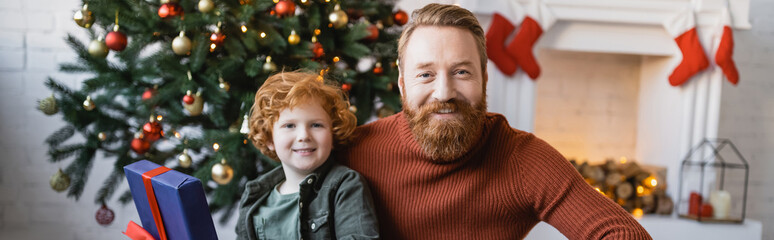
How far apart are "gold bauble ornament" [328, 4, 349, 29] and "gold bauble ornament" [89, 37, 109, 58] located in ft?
2.44

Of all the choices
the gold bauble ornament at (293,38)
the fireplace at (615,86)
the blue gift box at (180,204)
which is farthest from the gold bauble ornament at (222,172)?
the fireplace at (615,86)

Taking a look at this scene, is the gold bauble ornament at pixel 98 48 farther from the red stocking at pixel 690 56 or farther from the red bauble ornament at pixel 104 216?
the red stocking at pixel 690 56

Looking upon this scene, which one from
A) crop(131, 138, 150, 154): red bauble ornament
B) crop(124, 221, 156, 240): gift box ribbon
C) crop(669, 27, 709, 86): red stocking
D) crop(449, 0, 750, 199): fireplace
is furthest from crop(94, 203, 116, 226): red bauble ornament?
crop(669, 27, 709, 86): red stocking

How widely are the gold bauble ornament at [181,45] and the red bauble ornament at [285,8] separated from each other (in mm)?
302

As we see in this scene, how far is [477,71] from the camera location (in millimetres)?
1169

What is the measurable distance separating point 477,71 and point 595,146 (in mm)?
2563

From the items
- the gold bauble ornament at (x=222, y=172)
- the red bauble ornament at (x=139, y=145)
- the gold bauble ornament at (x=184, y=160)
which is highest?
the red bauble ornament at (x=139, y=145)

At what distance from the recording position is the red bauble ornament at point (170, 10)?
1.75m

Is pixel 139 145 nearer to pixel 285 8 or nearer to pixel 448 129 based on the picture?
pixel 285 8

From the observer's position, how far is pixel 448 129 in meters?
1.15

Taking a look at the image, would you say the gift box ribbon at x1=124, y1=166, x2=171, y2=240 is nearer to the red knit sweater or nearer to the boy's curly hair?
the boy's curly hair

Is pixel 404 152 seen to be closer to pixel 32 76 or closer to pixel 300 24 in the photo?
pixel 300 24

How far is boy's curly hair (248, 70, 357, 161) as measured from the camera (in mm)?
1164

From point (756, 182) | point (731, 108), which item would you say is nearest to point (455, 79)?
point (731, 108)
